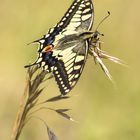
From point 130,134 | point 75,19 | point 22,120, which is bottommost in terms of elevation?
point 130,134

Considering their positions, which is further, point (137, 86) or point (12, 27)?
point (12, 27)

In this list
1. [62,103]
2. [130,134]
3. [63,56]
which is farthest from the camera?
→ [62,103]

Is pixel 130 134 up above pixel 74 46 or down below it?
below

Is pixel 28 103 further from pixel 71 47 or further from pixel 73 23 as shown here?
pixel 73 23

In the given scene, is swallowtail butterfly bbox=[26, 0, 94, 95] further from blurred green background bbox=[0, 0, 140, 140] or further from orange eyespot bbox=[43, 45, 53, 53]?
blurred green background bbox=[0, 0, 140, 140]

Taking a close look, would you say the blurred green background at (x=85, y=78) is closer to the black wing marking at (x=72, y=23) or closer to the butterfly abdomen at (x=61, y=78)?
the black wing marking at (x=72, y=23)

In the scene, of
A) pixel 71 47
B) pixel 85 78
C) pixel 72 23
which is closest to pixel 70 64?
pixel 71 47

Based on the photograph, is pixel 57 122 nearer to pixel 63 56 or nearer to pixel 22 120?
pixel 63 56

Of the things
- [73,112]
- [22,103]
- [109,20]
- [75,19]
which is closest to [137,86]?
[73,112]

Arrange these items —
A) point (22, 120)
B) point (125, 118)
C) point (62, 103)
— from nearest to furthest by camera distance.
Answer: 1. point (22, 120)
2. point (125, 118)
3. point (62, 103)
